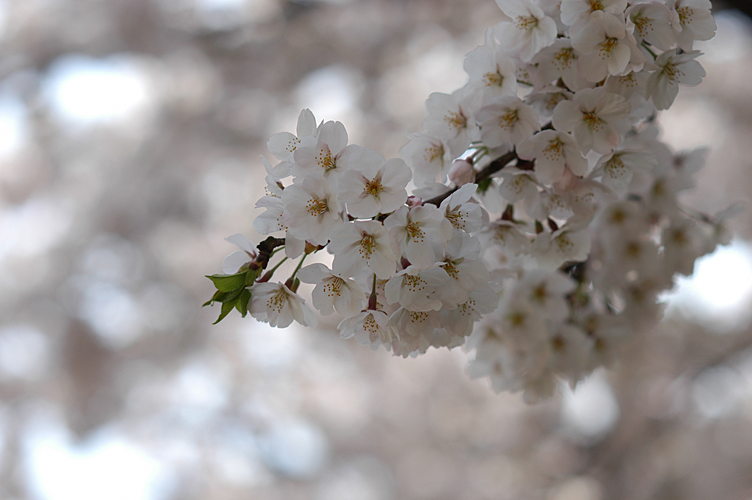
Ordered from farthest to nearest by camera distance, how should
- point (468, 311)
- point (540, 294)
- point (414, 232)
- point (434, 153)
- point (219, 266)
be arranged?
point (219, 266) → point (540, 294) → point (434, 153) → point (468, 311) → point (414, 232)

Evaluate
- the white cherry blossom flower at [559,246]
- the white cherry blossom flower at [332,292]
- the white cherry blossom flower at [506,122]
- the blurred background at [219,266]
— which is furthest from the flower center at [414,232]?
the blurred background at [219,266]

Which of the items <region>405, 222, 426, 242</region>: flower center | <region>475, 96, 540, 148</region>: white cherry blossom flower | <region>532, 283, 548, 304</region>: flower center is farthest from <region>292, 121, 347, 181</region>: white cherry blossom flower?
<region>532, 283, 548, 304</region>: flower center

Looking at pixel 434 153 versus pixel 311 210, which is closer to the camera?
pixel 311 210

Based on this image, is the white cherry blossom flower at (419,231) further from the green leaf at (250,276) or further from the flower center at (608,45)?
the flower center at (608,45)

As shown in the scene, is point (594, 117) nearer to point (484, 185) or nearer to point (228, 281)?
point (484, 185)

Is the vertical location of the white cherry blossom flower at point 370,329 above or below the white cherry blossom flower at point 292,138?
below

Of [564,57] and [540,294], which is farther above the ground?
[564,57]

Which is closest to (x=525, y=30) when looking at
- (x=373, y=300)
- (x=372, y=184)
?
(x=372, y=184)
